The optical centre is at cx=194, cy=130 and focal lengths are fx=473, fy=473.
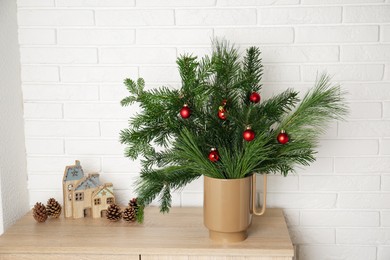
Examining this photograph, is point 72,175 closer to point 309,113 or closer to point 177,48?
point 177,48

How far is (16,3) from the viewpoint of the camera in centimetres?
156

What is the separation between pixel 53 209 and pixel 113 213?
7.9 inches

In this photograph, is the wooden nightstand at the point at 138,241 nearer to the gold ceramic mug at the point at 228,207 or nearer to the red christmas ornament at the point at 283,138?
the gold ceramic mug at the point at 228,207

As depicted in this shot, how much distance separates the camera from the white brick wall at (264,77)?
60.5 inches

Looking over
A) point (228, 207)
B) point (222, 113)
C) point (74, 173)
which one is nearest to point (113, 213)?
point (74, 173)

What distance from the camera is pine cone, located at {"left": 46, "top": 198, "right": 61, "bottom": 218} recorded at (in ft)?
4.99

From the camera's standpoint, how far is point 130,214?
4.84ft

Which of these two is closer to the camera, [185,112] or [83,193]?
[185,112]

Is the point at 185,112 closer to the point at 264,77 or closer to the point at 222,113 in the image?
the point at 222,113

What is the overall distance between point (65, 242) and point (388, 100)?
110 cm

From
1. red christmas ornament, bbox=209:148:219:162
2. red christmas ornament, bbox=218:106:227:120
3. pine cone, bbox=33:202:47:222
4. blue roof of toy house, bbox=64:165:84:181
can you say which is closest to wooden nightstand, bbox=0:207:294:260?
pine cone, bbox=33:202:47:222

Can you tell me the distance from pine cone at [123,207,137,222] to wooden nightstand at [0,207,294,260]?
0.02 m

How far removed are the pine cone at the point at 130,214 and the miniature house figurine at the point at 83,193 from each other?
3.4 inches

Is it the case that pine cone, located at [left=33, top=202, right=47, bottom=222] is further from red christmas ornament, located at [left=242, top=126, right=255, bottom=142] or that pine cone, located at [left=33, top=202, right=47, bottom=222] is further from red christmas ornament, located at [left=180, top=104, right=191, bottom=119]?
red christmas ornament, located at [left=242, top=126, right=255, bottom=142]
